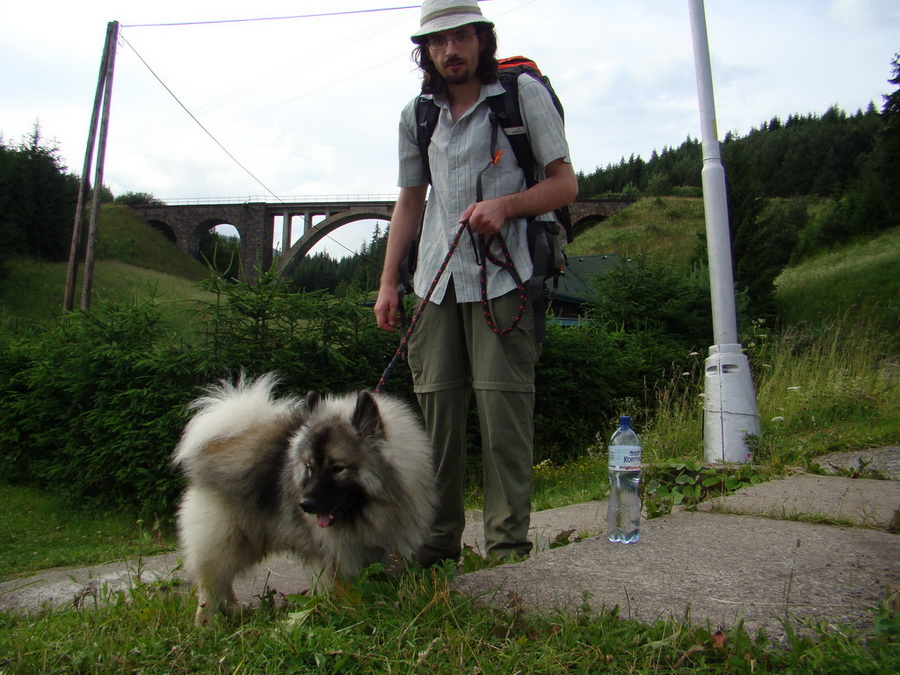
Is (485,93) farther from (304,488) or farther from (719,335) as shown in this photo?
(719,335)

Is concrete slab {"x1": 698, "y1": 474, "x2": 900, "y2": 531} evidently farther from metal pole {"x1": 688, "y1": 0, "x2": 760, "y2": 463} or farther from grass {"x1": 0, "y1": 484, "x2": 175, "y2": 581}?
grass {"x1": 0, "y1": 484, "x2": 175, "y2": 581}

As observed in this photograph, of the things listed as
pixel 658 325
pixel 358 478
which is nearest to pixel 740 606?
pixel 358 478

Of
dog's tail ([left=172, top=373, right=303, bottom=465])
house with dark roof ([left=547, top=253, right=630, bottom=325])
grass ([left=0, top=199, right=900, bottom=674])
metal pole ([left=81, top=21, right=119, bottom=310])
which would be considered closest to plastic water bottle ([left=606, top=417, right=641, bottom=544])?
grass ([left=0, top=199, right=900, bottom=674])

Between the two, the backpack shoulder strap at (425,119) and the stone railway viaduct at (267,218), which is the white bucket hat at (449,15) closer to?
the backpack shoulder strap at (425,119)

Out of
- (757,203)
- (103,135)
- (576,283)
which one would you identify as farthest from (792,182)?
(103,135)

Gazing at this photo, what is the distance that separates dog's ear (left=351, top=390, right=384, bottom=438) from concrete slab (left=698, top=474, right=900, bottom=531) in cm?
158

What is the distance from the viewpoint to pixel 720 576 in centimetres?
208

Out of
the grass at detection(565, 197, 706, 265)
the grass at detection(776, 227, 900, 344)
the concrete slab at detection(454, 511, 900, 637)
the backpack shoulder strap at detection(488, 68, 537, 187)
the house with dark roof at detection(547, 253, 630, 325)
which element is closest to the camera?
the concrete slab at detection(454, 511, 900, 637)

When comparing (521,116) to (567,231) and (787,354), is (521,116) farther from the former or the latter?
(787,354)

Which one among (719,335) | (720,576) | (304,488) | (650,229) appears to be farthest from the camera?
(650,229)

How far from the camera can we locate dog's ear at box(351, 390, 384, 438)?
250cm

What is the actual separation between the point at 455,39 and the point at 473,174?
51 cm

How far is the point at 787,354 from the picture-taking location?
697 centimetres

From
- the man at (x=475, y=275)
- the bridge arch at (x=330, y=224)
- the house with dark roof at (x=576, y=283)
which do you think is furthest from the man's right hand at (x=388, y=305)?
the bridge arch at (x=330, y=224)
